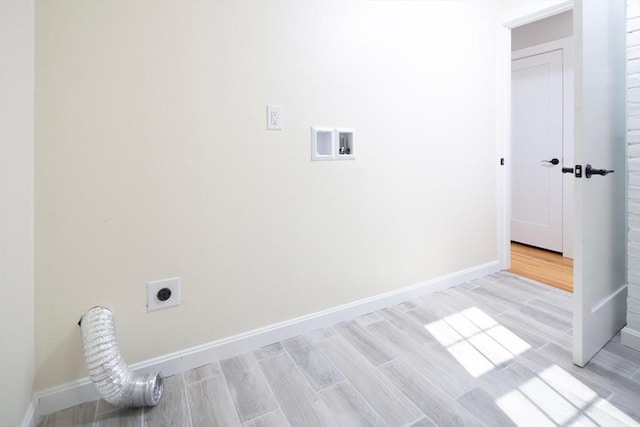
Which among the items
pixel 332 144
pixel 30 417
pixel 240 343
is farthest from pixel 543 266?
pixel 30 417

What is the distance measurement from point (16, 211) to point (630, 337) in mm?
2721

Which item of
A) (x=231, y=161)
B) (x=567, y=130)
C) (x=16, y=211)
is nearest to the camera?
(x=16, y=211)

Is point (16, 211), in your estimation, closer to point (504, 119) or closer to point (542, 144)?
point (504, 119)

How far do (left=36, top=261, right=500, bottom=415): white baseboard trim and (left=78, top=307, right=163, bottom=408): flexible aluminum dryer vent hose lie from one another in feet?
0.57

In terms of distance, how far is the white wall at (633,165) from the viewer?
1709 millimetres

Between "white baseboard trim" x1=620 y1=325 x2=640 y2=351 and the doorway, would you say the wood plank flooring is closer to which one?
the doorway

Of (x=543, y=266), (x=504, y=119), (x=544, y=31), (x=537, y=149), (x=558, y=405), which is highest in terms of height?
(x=544, y=31)

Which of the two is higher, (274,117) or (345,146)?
(274,117)

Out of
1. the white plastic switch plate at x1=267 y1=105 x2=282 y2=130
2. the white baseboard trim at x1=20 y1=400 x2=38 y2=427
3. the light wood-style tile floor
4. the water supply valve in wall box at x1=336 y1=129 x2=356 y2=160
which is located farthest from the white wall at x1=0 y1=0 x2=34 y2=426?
the water supply valve in wall box at x1=336 y1=129 x2=356 y2=160

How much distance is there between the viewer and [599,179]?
1.66m

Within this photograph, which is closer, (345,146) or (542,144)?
(345,146)

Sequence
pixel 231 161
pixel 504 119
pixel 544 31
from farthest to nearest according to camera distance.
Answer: pixel 544 31, pixel 504 119, pixel 231 161

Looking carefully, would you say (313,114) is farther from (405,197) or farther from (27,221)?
(27,221)

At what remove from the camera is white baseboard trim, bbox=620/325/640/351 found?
67.5 inches
